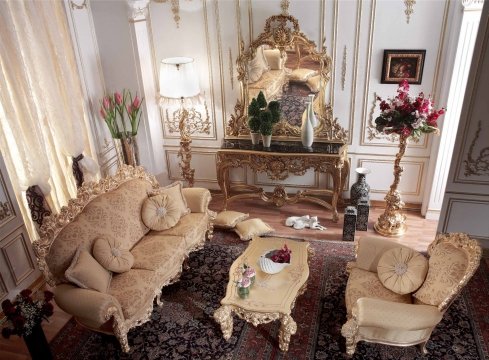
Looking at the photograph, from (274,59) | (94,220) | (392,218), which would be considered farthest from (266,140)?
(94,220)

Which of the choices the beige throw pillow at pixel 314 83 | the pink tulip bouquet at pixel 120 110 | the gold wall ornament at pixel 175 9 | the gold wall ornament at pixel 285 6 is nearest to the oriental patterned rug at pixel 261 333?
the pink tulip bouquet at pixel 120 110

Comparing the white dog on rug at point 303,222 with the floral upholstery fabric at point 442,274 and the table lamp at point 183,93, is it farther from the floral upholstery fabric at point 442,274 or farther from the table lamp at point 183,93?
the floral upholstery fabric at point 442,274

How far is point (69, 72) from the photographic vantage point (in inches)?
139

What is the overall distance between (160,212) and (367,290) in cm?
168

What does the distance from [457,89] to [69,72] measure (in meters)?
3.33

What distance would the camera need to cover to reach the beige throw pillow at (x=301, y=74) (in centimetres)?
384

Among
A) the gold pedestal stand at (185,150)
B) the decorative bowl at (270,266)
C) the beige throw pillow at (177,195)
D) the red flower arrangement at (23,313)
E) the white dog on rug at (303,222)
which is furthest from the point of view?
the gold pedestal stand at (185,150)

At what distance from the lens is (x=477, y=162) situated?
2979 millimetres

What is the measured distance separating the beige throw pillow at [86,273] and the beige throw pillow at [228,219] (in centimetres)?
140

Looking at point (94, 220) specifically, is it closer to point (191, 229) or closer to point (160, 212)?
point (160, 212)

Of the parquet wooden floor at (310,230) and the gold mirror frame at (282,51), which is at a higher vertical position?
the gold mirror frame at (282,51)

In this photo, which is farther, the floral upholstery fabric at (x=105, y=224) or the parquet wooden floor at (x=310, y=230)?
the parquet wooden floor at (x=310, y=230)

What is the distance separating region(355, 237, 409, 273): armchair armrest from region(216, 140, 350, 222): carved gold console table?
1.05 m

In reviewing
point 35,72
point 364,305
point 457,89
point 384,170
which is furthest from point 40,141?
point 457,89
